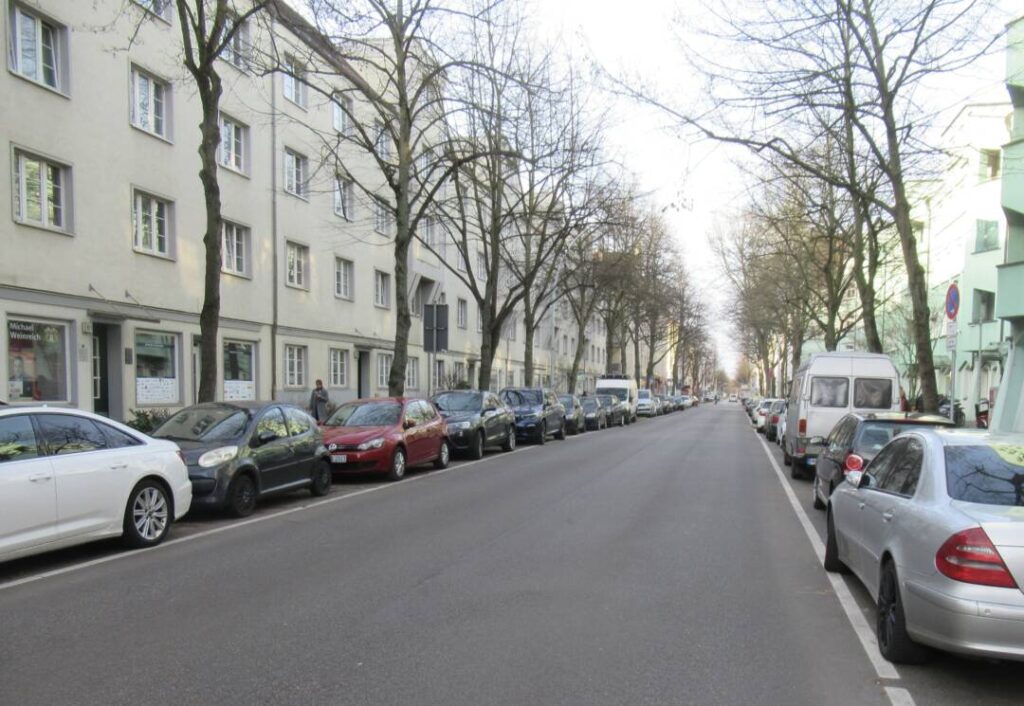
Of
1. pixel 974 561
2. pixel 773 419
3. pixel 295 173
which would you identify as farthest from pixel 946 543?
pixel 773 419

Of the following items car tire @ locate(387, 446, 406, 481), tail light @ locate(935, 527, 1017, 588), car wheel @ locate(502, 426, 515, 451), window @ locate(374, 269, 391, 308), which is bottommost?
car wheel @ locate(502, 426, 515, 451)

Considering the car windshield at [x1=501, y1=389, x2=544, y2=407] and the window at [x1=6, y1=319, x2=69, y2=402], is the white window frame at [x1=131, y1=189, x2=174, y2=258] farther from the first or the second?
the car windshield at [x1=501, y1=389, x2=544, y2=407]

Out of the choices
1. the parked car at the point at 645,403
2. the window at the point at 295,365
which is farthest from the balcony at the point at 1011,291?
the parked car at the point at 645,403

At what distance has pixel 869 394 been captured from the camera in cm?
1548

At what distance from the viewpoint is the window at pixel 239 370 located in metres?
21.5

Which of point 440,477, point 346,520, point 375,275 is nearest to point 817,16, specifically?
point 440,477

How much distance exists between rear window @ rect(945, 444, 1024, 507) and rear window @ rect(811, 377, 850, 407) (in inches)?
425

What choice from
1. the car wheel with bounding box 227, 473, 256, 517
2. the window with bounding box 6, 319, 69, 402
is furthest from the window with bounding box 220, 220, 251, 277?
the car wheel with bounding box 227, 473, 256, 517

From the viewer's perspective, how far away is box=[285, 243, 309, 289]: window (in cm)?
2466

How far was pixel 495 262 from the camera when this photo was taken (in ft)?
88.1

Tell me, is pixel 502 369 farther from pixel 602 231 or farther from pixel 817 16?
pixel 817 16

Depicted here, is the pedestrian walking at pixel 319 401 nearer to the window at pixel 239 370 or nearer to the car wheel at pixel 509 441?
the window at pixel 239 370

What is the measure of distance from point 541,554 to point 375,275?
2403cm

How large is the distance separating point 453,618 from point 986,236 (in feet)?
110
